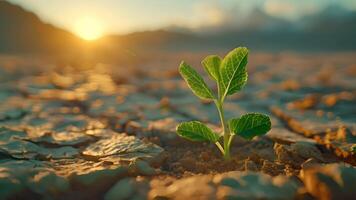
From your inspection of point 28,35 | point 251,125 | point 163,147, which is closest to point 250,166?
point 251,125

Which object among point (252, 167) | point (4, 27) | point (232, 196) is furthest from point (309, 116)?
point (4, 27)

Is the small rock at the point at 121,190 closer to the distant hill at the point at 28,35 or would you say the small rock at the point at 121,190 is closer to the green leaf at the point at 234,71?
the green leaf at the point at 234,71

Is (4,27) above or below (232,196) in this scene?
above

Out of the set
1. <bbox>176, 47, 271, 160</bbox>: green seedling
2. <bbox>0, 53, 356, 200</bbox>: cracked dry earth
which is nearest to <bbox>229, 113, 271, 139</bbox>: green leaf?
<bbox>176, 47, 271, 160</bbox>: green seedling

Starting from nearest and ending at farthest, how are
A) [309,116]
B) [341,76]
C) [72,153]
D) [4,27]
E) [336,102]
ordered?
[72,153] < [309,116] < [336,102] < [341,76] < [4,27]

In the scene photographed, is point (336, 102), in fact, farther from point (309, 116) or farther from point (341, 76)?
point (341, 76)

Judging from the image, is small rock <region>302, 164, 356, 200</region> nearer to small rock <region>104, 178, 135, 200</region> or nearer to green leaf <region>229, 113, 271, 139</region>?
green leaf <region>229, 113, 271, 139</region>

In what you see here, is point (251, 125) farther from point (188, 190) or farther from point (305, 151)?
point (188, 190)
